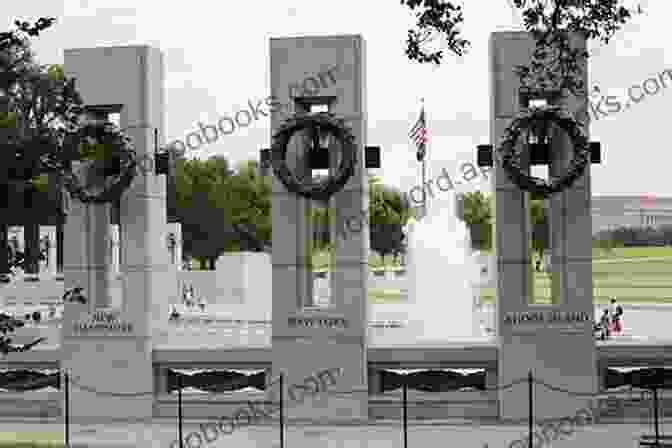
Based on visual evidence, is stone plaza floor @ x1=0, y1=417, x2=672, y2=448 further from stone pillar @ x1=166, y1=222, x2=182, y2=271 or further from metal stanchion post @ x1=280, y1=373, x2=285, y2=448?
stone pillar @ x1=166, y1=222, x2=182, y2=271

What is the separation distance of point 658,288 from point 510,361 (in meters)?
61.5

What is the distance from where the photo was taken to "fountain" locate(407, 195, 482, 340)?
3112 centimetres

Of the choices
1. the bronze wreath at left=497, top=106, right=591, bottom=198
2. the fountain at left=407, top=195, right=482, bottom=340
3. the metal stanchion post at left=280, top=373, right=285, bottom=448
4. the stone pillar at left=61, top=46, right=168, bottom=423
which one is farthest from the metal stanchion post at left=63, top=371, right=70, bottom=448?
the fountain at left=407, top=195, right=482, bottom=340

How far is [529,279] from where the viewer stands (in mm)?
16094

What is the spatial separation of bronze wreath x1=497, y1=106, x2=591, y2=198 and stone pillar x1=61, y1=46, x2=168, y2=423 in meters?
5.76

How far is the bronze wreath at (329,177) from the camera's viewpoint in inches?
623

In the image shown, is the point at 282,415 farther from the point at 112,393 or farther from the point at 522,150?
the point at 522,150

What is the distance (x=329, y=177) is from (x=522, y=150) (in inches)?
116

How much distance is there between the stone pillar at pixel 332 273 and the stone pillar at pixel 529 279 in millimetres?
2129

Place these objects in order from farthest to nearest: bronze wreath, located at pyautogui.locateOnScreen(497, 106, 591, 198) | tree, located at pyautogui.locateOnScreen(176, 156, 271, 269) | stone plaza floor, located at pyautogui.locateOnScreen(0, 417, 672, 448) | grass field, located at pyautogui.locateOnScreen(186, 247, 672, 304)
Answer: tree, located at pyautogui.locateOnScreen(176, 156, 271, 269) < grass field, located at pyautogui.locateOnScreen(186, 247, 672, 304) < bronze wreath, located at pyautogui.locateOnScreen(497, 106, 591, 198) < stone plaza floor, located at pyautogui.locateOnScreen(0, 417, 672, 448)

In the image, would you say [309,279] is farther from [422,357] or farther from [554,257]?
[554,257]

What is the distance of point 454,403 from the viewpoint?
53.2 ft

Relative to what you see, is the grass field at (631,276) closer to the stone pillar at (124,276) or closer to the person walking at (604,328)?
the person walking at (604,328)

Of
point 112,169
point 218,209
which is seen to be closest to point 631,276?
point 218,209
